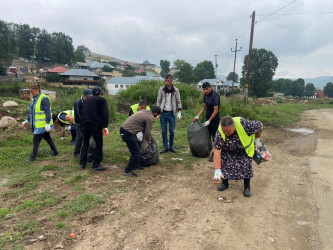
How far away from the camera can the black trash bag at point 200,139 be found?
211 inches

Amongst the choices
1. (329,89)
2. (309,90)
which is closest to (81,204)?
(309,90)

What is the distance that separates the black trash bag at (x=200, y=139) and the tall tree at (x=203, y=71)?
65.9m

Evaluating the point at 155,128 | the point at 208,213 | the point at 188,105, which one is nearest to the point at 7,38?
the point at 188,105

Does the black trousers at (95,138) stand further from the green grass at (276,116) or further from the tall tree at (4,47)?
the tall tree at (4,47)

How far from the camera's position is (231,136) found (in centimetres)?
345

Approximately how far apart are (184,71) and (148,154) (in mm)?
65743

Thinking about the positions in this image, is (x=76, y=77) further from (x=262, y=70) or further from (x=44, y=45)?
(x=262, y=70)

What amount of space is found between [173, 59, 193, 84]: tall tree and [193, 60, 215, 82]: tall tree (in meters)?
1.73

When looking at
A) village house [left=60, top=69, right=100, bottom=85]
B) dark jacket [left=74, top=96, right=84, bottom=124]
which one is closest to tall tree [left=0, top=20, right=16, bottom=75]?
village house [left=60, top=69, right=100, bottom=85]

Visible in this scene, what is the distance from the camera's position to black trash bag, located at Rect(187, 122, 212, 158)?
5348 mm

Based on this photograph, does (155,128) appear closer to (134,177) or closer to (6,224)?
(134,177)

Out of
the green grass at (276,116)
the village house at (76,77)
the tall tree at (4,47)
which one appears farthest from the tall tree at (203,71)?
the green grass at (276,116)

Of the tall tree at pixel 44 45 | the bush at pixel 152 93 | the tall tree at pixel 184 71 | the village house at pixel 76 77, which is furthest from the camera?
the tall tree at pixel 184 71

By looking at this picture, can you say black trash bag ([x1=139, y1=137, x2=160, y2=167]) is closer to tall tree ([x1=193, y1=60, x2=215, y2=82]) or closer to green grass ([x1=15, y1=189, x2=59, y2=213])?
green grass ([x1=15, y1=189, x2=59, y2=213])
